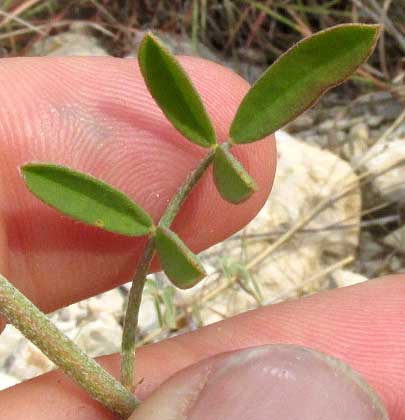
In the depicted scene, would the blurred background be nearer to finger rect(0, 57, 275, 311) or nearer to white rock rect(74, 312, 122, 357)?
white rock rect(74, 312, 122, 357)

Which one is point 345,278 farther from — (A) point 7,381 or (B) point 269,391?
(B) point 269,391

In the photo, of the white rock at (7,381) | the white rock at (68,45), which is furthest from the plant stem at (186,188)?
the white rock at (68,45)

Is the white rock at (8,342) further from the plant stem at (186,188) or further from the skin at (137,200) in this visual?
the plant stem at (186,188)

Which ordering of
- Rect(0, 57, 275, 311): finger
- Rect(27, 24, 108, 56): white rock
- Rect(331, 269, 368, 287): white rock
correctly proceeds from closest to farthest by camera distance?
1. Rect(0, 57, 275, 311): finger
2. Rect(331, 269, 368, 287): white rock
3. Rect(27, 24, 108, 56): white rock

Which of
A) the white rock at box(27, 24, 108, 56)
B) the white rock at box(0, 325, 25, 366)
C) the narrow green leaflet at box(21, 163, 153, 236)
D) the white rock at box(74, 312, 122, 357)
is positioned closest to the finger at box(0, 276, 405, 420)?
the narrow green leaflet at box(21, 163, 153, 236)

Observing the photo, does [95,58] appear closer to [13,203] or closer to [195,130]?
[13,203]

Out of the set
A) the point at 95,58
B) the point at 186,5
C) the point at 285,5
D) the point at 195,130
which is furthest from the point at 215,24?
the point at 195,130
